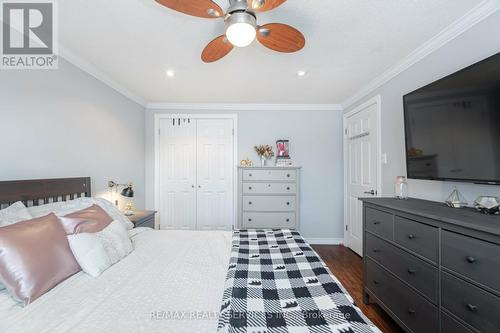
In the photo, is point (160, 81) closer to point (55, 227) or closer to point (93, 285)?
point (55, 227)

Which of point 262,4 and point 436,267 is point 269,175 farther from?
point 262,4

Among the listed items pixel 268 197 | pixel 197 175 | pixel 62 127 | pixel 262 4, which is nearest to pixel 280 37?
pixel 262 4

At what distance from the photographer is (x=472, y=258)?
1129 mm

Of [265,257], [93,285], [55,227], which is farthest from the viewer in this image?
[265,257]

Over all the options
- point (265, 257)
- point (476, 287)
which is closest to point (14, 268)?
point (265, 257)

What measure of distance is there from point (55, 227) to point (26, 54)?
4.85ft

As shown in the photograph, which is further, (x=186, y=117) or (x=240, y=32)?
(x=186, y=117)

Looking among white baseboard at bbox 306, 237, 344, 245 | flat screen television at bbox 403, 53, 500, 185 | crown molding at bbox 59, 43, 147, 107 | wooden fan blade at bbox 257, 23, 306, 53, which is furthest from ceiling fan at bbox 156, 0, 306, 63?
white baseboard at bbox 306, 237, 344, 245

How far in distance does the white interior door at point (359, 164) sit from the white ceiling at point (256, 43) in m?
0.47

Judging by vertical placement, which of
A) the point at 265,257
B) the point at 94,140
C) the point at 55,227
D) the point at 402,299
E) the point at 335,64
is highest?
the point at 335,64

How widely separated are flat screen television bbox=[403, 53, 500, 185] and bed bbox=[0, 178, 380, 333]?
112cm

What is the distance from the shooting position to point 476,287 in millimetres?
1108

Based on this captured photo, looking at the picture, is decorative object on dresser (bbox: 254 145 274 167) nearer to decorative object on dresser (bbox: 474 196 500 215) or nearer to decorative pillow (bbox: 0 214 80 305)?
decorative object on dresser (bbox: 474 196 500 215)

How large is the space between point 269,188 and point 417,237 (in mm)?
2140
